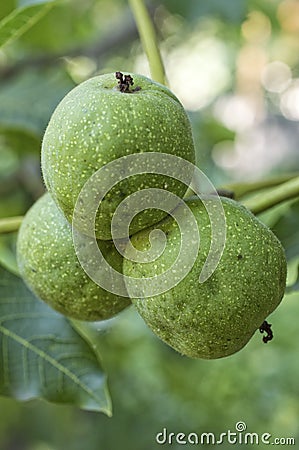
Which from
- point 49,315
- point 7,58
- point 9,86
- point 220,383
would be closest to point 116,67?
point 7,58

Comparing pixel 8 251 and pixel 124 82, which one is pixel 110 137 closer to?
pixel 124 82

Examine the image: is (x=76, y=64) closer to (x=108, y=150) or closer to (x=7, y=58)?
(x=7, y=58)

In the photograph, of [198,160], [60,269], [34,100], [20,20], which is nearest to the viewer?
[60,269]

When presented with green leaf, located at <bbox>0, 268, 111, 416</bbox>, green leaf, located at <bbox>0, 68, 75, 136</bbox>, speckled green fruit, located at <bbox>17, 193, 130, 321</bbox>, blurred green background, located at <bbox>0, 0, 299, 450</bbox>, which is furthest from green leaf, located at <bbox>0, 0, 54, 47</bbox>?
green leaf, located at <bbox>0, 68, 75, 136</bbox>

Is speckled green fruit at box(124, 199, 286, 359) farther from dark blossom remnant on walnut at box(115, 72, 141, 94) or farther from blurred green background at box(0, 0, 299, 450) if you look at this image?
blurred green background at box(0, 0, 299, 450)

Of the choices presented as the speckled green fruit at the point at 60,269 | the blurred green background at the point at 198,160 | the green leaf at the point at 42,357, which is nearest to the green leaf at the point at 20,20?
the speckled green fruit at the point at 60,269

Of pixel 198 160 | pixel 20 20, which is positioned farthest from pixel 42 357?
pixel 198 160

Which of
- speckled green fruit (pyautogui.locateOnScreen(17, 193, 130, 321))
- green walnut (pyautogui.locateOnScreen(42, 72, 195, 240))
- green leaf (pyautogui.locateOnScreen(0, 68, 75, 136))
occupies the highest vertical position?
green walnut (pyautogui.locateOnScreen(42, 72, 195, 240))
